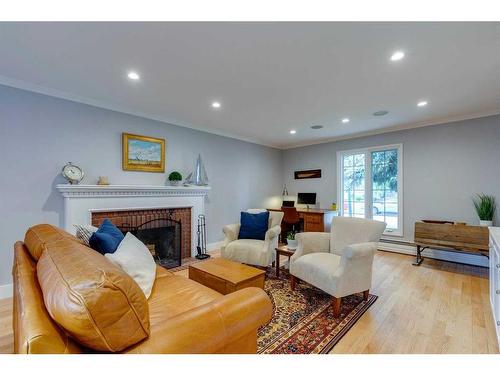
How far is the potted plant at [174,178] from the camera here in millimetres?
3816

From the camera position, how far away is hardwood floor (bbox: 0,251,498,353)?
5.74 ft

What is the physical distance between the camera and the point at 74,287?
28.2 inches

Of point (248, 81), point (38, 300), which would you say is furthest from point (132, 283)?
point (248, 81)

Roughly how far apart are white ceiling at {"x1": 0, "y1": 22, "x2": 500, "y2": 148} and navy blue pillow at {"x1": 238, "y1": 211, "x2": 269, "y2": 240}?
5.17 ft

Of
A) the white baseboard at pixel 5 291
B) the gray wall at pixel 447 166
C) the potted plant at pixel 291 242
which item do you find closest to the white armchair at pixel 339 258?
the potted plant at pixel 291 242

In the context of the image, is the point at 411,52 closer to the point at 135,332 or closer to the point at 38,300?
the point at 135,332

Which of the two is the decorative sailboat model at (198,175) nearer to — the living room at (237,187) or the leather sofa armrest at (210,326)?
the living room at (237,187)

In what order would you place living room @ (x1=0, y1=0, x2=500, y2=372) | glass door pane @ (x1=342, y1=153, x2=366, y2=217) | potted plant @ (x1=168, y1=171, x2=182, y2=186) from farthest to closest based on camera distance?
glass door pane @ (x1=342, y1=153, x2=366, y2=217)
potted plant @ (x1=168, y1=171, x2=182, y2=186)
living room @ (x1=0, y1=0, x2=500, y2=372)

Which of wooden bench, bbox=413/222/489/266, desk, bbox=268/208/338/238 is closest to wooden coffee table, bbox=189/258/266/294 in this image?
desk, bbox=268/208/338/238

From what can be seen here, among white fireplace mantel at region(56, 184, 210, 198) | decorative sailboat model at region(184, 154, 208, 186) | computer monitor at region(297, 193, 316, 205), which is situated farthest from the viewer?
computer monitor at region(297, 193, 316, 205)

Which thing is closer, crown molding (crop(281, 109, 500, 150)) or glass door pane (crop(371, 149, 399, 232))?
crown molding (crop(281, 109, 500, 150))

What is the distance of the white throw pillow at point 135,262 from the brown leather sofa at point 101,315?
1.31ft

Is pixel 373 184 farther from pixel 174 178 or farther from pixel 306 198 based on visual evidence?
pixel 174 178

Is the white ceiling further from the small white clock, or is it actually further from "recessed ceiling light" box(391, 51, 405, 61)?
the small white clock
